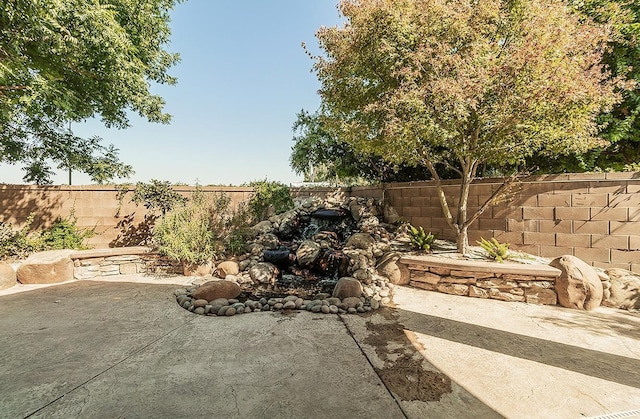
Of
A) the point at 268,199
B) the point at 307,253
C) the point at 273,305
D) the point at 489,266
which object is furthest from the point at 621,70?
the point at 268,199

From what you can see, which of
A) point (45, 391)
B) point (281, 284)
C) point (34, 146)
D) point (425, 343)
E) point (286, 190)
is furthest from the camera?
point (286, 190)

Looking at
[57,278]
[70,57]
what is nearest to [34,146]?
[70,57]

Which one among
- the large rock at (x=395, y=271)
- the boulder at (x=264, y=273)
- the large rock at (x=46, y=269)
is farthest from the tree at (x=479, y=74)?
the large rock at (x=46, y=269)

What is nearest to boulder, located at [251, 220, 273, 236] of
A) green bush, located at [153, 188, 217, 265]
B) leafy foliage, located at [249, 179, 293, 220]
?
leafy foliage, located at [249, 179, 293, 220]

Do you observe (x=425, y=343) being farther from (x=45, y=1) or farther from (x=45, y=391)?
(x=45, y=1)

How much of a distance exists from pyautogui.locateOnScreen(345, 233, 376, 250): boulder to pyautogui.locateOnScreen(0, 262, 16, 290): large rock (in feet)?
21.1

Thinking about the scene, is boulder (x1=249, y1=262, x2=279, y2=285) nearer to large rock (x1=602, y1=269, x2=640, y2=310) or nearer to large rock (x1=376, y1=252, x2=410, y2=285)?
large rock (x1=376, y1=252, x2=410, y2=285)

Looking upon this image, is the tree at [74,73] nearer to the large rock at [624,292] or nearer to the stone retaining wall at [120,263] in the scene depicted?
the stone retaining wall at [120,263]

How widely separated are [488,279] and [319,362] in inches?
132

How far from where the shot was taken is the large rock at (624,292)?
391 cm

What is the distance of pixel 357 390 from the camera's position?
6.96ft

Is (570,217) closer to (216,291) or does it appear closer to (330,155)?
(216,291)

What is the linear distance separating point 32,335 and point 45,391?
1.45 m

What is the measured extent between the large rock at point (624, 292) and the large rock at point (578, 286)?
0.81 feet
